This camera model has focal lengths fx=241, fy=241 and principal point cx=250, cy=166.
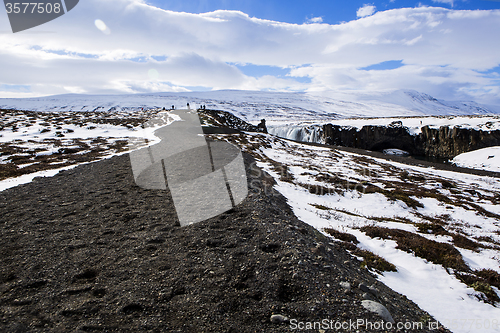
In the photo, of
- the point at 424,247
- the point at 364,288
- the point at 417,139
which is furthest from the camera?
the point at 417,139

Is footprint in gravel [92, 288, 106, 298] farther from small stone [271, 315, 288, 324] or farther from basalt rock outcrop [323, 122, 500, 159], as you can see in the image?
basalt rock outcrop [323, 122, 500, 159]

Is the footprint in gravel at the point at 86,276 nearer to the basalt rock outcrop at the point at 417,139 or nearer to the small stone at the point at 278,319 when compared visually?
the small stone at the point at 278,319

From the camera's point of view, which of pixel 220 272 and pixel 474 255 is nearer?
pixel 220 272

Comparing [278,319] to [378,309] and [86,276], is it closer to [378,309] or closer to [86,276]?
[378,309]

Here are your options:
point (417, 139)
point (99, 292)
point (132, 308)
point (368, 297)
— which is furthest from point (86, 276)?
point (417, 139)

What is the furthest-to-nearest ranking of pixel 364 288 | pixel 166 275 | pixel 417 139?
1. pixel 417 139
2. pixel 166 275
3. pixel 364 288

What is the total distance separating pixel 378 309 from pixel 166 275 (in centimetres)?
428

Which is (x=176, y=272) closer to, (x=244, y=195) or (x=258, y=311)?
(x=258, y=311)

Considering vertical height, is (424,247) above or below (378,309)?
below

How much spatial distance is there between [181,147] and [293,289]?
17214mm

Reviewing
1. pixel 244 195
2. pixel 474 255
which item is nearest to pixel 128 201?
pixel 244 195

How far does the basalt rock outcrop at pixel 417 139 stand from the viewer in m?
56.5

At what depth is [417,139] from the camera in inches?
2589

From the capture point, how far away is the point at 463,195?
2269 cm
